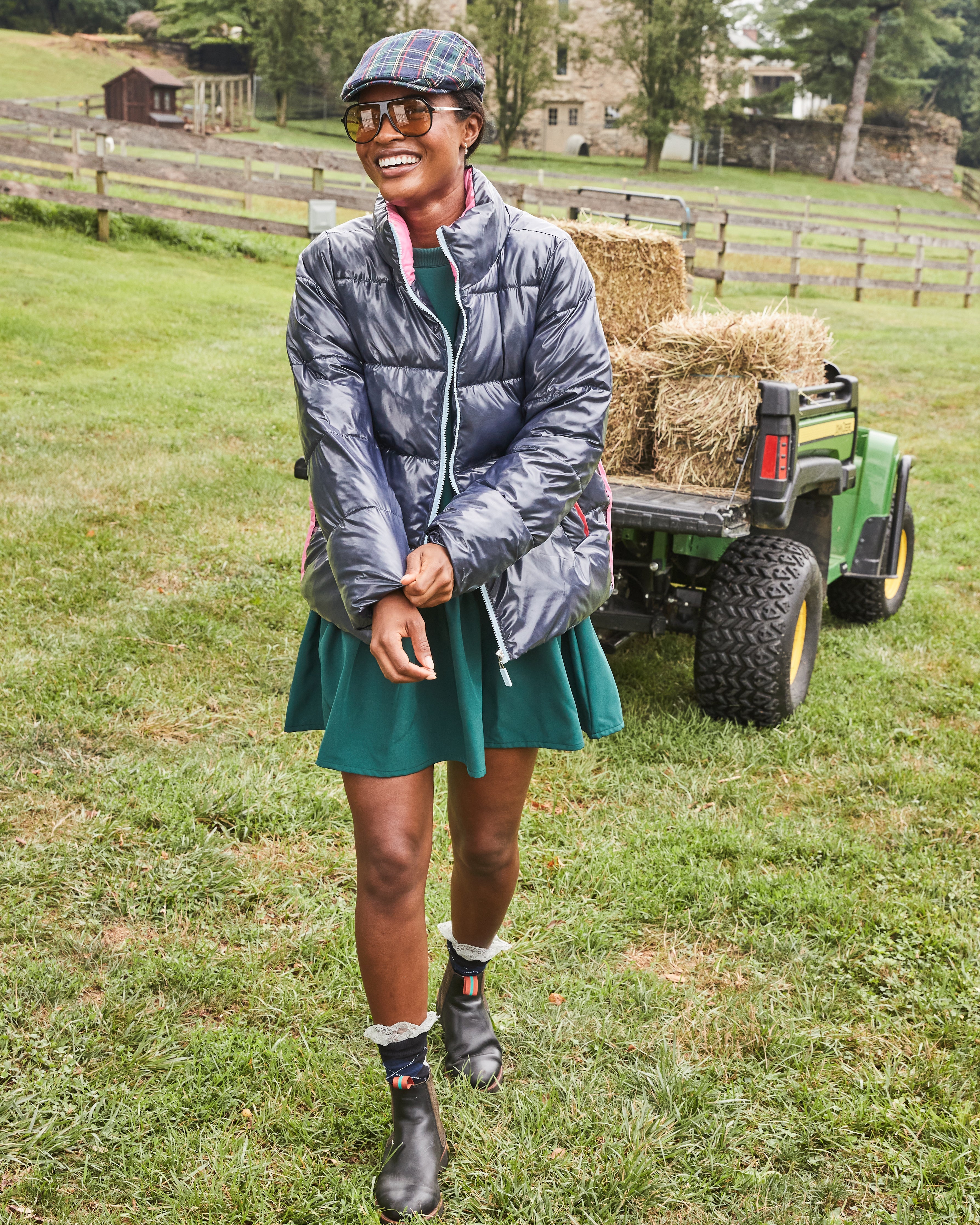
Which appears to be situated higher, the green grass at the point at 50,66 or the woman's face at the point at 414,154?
the green grass at the point at 50,66

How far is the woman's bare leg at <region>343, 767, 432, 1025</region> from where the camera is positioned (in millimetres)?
2225

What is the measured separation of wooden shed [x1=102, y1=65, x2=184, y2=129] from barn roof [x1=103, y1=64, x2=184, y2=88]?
0.01 metres

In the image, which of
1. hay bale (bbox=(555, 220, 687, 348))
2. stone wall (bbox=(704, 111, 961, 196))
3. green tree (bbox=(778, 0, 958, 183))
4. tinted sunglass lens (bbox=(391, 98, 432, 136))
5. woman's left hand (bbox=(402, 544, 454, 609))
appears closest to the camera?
woman's left hand (bbox=(402, 544, 454, 609))

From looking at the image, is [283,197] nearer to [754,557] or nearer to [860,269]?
[860,269]

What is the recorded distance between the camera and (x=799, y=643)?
193 inches

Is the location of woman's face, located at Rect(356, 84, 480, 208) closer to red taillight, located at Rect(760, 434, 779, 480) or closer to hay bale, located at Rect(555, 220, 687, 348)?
red taillight, located at Rect(760, 434, 779, 480)

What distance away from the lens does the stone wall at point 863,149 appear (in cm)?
5022

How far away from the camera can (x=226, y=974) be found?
9.81ft

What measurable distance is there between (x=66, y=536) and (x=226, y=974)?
3.61 meters

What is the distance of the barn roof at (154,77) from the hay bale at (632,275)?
43856 millimetres

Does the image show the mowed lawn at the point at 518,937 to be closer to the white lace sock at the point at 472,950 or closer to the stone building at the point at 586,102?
the white lace sock at the point at 472,950

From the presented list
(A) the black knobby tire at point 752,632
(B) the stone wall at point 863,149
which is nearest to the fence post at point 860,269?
(A) the black knobby tire at point 752,632

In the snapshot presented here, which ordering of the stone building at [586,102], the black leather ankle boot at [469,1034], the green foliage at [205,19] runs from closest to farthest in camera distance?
the black leather ankle boot at [469,1034] → the stone building at [586,102] → the green foliage at [205,19]

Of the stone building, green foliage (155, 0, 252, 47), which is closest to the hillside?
green foliage (155, 0, 252, 47)
